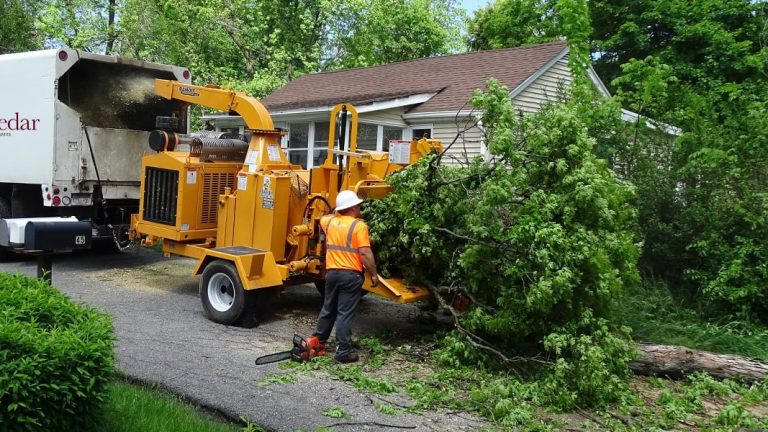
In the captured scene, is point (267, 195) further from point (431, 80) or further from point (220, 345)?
point (431, 80)

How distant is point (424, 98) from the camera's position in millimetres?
15656

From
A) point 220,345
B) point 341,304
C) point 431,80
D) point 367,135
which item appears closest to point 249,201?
point 220,345

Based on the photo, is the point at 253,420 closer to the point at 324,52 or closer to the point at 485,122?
the point at 485,122

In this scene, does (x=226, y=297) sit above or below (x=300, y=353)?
above

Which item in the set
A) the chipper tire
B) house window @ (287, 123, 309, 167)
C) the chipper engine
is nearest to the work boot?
the chipper engine

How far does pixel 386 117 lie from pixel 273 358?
390 inches

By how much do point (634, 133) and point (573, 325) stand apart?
4.55 m

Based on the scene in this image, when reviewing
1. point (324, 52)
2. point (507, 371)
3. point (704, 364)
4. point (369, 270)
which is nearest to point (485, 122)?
point (369, 270)

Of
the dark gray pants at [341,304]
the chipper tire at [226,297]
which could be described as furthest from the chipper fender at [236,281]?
the dark gray pants at [341,304]

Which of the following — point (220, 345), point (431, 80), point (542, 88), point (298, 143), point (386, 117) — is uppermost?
point (431, 80)

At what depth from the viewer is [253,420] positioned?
4.79m

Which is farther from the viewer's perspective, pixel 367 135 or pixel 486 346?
pixel 367 135

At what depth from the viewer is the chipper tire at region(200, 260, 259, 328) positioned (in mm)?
7273

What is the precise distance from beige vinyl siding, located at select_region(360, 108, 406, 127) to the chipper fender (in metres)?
8.08
